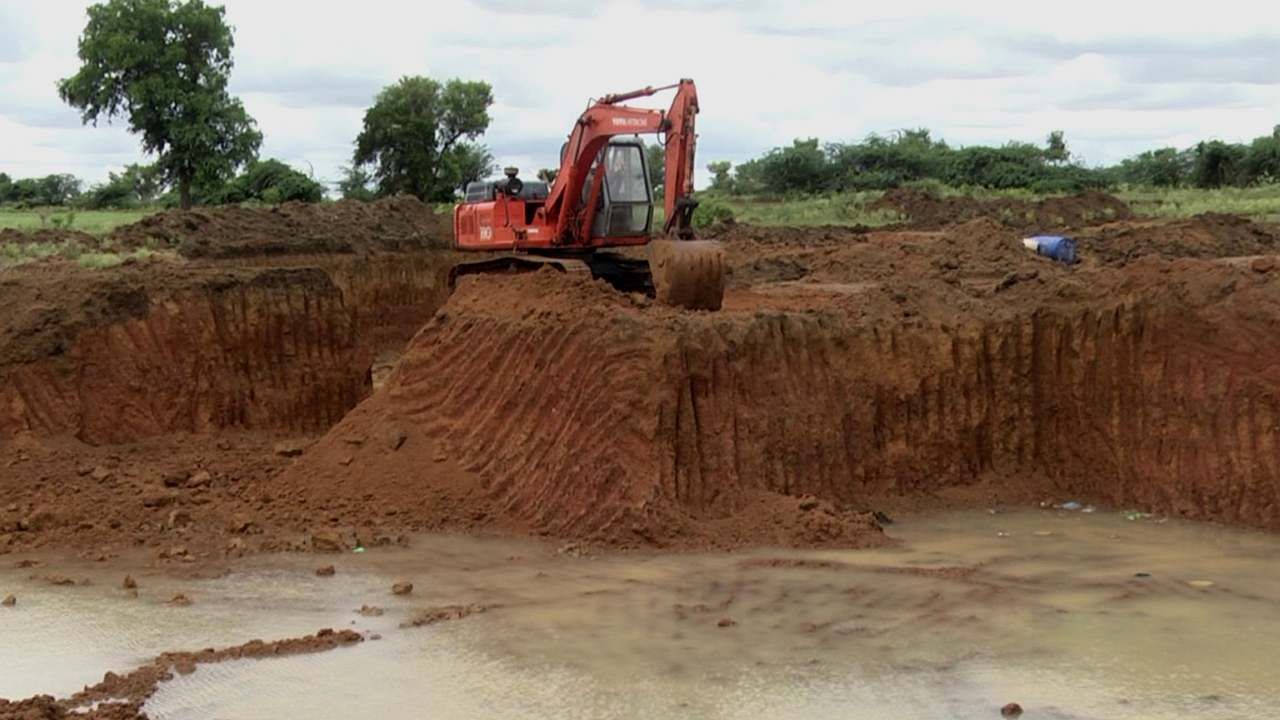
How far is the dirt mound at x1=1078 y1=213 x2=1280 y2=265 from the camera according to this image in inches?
890

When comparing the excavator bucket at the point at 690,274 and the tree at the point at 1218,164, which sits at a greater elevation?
the tree at the point at 1218,164

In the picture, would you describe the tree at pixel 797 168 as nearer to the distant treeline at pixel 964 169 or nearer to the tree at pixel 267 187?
the distant treeline at pixel 964 169

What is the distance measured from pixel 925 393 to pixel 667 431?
9.66 feet

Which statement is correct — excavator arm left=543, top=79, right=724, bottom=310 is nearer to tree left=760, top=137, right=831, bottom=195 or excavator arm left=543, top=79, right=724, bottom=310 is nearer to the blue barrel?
the blue barrel

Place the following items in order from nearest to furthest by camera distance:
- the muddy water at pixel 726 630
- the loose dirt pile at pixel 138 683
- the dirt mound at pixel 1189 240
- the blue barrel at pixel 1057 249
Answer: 1. the loose dirt pile at pixel 138 683
2. the muddy water at pixel 726 630
3. the blue barrel at pixel 1057 249
4. the dirt mound at pixel 1189 240

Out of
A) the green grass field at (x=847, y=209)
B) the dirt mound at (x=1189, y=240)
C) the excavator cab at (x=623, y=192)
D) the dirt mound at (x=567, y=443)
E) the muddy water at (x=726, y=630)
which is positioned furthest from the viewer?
the green grass field at (x=847, y=209)

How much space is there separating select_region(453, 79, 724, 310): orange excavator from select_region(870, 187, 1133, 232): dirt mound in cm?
1382

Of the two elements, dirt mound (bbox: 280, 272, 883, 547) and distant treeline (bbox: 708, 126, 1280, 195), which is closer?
dirt mound (bbox: 280, 272, 883, 547)

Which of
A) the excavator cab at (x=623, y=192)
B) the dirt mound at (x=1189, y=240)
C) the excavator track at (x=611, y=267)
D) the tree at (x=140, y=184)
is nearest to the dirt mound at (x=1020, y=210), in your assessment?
the dirt mound at (x=1189, y=240)

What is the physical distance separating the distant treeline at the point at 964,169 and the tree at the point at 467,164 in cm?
866

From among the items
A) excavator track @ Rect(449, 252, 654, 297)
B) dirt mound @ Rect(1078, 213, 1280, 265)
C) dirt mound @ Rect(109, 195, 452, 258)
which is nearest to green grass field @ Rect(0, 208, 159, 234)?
dirt mound @ Rect(109, 195, 452, 258)

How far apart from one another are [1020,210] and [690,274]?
1956cm

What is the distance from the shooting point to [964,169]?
49.5 metres

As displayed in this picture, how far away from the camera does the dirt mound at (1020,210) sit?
30.6 m
